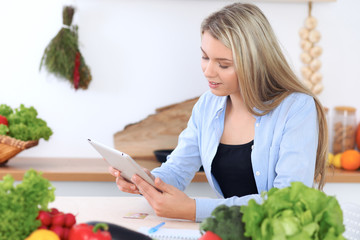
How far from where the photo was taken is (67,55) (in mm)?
2795

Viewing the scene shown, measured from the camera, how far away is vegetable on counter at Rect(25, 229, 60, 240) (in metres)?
0.96

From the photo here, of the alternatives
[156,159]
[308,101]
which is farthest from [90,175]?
[308,101]

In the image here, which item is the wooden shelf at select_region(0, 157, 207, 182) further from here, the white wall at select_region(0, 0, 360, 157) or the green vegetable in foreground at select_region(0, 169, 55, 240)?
the green vegetable in foreground at select_region(0, 169, 55, 240)

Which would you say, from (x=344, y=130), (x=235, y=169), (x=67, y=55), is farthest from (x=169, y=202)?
(x=344, y=130)

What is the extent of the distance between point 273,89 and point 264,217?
87 centimetres

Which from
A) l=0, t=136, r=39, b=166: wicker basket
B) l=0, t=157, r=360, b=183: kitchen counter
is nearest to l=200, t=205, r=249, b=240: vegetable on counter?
l=0, t=157, r=360, b=183: kitchen counter

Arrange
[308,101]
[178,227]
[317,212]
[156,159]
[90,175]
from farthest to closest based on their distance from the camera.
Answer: [156,159] < [90,175] < [308,101] < [178,227] < [317,212]

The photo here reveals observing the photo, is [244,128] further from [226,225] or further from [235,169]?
[226,225]

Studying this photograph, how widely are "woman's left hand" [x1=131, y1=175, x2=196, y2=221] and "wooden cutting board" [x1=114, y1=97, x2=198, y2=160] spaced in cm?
128

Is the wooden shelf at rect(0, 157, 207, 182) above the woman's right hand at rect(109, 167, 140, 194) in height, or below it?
below

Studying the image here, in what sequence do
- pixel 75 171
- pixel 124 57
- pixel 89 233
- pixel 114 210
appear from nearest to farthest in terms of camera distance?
pixel 89 233 → pixel 114 210 → pixel 75 171 → pixel 124 57

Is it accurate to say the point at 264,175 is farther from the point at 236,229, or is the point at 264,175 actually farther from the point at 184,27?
the point at 184,27

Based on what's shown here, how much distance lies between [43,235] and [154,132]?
6.35 ft

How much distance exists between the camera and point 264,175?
5.81 feet
